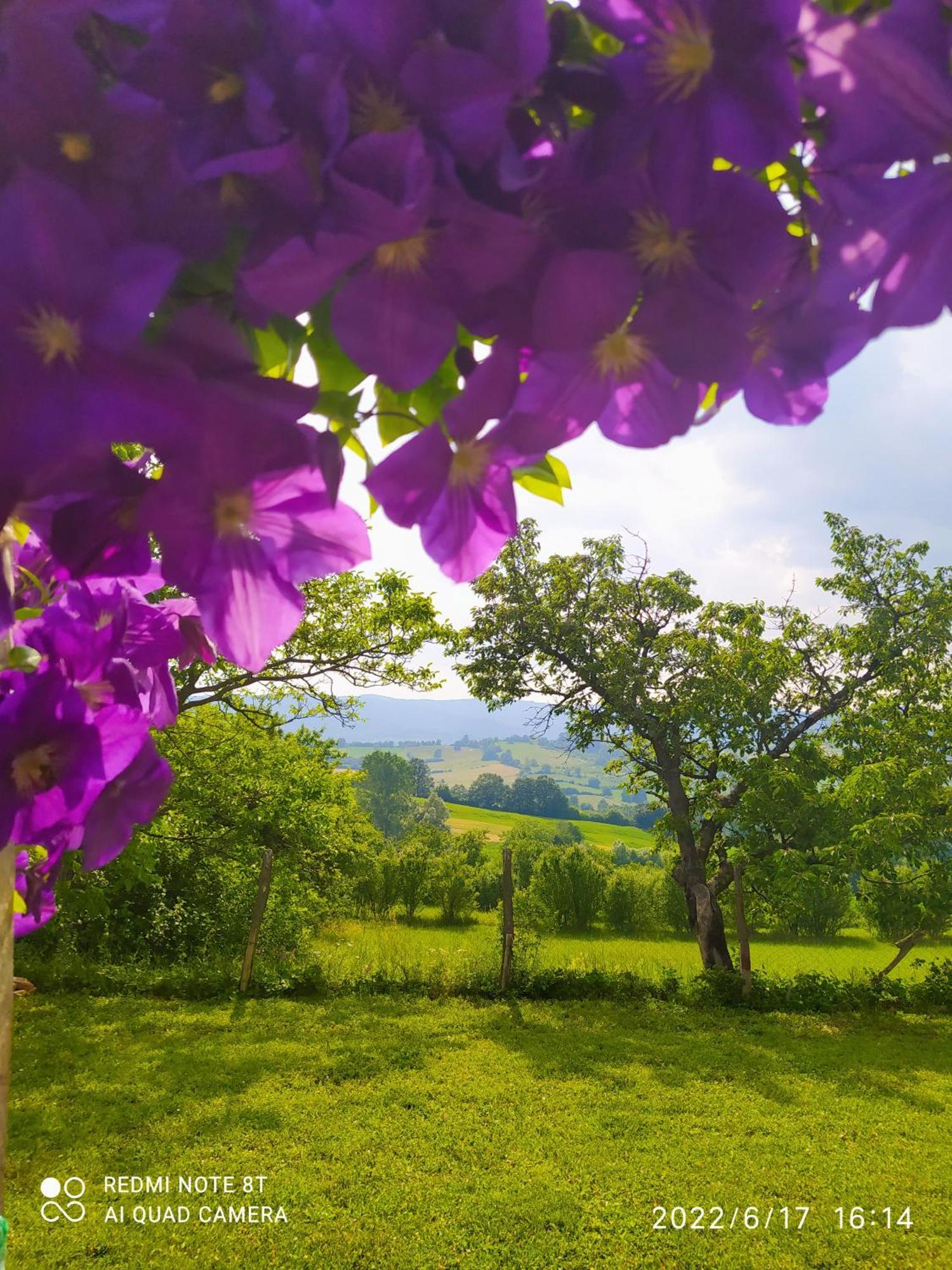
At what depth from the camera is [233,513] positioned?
1.13 feet

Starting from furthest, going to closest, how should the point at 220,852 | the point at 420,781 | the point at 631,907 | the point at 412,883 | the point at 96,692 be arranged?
the point at 420,781 < the point at 631,907 < the point at 412,883 < the point at 220,852 < the point at 96,692

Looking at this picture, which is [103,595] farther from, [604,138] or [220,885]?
[220,885]

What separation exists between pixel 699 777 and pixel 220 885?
791 cm

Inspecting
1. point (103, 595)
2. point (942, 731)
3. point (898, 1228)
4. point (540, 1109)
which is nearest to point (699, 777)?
point (942, 731)

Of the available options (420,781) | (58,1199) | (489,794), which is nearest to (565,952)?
(58,1199)

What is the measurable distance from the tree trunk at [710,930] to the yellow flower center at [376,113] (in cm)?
1300

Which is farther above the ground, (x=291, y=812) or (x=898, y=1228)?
(x=291, y=812)

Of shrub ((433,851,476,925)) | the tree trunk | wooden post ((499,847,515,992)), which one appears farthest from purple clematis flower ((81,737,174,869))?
shrub ((433,851,476,925))

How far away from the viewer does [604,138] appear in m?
0.30

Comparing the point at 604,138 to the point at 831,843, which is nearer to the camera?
the point at 604,138

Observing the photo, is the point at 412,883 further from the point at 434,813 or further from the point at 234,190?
the point at 434,813

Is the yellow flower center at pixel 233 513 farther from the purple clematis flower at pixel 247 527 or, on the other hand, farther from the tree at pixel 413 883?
the tree at pixel 413 883

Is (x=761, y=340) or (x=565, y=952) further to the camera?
(x=565, y=952)
